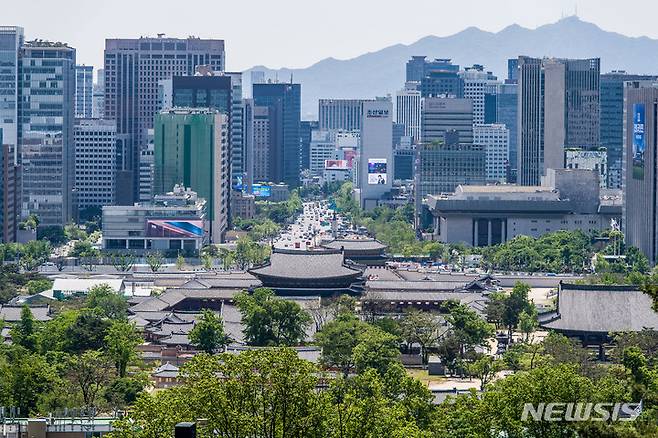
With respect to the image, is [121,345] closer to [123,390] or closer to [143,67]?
[123,390]

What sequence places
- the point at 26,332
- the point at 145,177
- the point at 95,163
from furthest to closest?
1. the point at 95,163
2. the point at 145,177
3. the point at 26,332

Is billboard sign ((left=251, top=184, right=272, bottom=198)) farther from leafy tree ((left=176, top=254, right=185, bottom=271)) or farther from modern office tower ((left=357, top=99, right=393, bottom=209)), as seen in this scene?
leafy tree ((left=176, top=254, right=185, bottom=271))

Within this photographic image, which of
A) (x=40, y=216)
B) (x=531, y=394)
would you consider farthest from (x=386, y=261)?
(x=531, y=394)

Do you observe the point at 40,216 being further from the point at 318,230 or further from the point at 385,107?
the point at 385,107

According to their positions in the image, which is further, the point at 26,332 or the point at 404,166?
the point at 404,166

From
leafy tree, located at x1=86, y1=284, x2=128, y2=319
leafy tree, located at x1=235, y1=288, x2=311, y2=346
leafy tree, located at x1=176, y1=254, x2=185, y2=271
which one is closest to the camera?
leafy tree, located at x1=235, y1=288, x2=311, y2=346

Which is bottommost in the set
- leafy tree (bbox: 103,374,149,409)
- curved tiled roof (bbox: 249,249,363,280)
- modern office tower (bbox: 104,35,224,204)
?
leafy tree (bbox: 103,374,149,409)

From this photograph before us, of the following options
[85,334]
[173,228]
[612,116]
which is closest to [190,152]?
[173,228]

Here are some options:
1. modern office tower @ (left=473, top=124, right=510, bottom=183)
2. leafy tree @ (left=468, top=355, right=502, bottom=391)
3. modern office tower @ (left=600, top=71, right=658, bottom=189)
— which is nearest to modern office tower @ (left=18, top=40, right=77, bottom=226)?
modern office tower @ (left=600, top=71, right=658, bottom=189)
